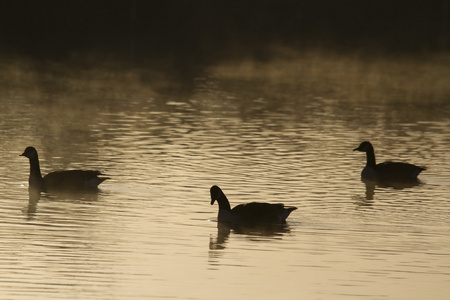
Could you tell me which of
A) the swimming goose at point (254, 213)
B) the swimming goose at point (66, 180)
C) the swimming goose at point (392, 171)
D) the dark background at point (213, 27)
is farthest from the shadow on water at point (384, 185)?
the dark background at point (213, 27)

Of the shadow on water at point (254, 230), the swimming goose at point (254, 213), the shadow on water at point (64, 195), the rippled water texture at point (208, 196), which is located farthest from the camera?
the shadow on water at point (64, 195)

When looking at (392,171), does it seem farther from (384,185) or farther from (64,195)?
(64,195)

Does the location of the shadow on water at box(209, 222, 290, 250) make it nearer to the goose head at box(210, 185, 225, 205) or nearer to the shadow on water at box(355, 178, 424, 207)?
the goose head at box(210, 185, 225, 205)

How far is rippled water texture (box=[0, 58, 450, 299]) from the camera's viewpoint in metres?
15.4

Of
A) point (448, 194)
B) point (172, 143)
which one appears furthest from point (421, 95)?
point (448, 194)

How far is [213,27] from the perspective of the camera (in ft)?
276

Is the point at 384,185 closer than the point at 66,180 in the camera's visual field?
No

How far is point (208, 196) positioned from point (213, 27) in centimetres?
6285

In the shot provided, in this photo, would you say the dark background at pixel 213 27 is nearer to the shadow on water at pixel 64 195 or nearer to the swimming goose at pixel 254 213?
the shadow on water at pixel 64 195

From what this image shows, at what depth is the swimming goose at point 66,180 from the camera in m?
22.5

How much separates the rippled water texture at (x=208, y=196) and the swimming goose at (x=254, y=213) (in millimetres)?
316

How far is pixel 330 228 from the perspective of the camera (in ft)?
62.7

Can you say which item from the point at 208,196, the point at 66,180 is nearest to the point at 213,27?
the point at 66,180

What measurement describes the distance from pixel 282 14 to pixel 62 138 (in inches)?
2496
